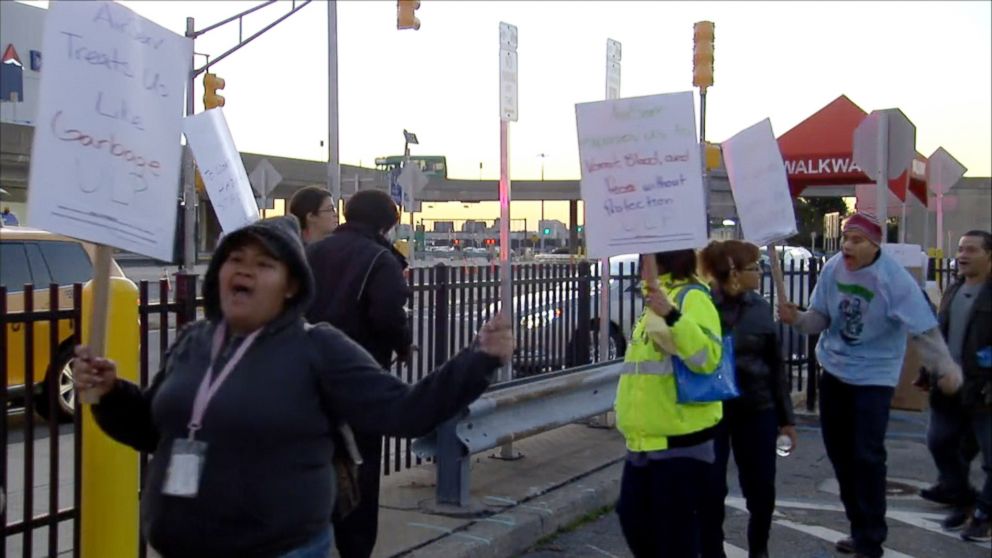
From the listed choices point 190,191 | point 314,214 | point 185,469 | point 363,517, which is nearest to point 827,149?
point 314,214

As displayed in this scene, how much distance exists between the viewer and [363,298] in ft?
15.6

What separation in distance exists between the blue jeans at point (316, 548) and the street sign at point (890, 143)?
7.87m

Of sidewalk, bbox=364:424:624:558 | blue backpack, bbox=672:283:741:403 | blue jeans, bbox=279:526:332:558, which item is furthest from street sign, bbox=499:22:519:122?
blue jeans, bbox=279:526:332:558

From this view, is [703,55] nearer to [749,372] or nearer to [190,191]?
[749,372]

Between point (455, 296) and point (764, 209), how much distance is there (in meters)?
2.58

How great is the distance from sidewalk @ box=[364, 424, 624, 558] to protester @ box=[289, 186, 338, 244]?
1.71 metres

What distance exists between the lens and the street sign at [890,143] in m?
9.51

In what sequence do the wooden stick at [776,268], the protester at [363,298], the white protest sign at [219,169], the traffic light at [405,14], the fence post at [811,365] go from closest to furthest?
the protester at [363,298] → the white protest sign at [219,169] → the wooden stick at [776,268] → the fence post at [811,365] → the traffic light at [405,14]

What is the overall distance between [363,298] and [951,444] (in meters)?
4.41

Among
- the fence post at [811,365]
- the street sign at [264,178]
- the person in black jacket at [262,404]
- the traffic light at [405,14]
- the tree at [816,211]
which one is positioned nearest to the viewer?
the person in black jacket at [262,404]

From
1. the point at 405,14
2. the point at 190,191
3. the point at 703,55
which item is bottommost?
the point at 190,191

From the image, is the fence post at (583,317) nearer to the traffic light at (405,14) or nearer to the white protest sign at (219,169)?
the white protest sign at (219,169)

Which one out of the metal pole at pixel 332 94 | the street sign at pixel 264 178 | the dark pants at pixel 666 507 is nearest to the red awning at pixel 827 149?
the metal pole at pixel 332 94

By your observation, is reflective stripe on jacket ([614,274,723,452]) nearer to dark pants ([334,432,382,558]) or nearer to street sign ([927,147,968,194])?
dark pants ([334,432,382,558])
